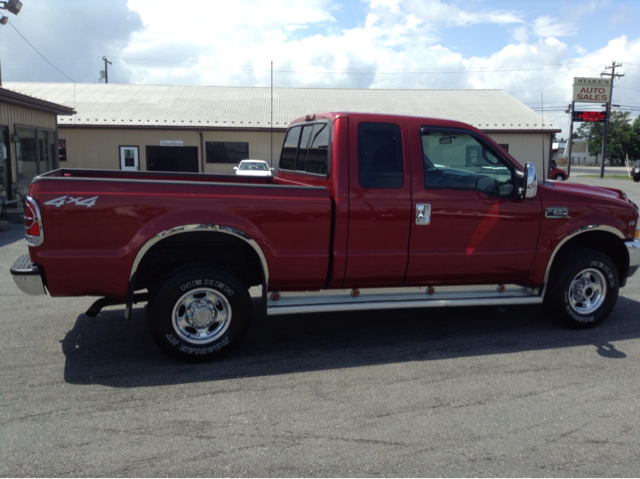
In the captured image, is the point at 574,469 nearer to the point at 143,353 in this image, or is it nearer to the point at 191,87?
the point at 143,353

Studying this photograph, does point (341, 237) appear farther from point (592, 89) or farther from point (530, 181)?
point (592, 89)

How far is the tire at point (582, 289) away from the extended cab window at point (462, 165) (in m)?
1.05

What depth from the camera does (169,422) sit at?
3613mm

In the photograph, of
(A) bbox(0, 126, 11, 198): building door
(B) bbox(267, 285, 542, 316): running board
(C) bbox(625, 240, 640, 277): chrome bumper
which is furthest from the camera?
(A) bbox(0, 126, 11, 198): building door

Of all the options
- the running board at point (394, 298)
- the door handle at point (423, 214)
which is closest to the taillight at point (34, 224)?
the running board at point (394, 298)

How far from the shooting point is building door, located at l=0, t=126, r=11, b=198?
14555 millimetres

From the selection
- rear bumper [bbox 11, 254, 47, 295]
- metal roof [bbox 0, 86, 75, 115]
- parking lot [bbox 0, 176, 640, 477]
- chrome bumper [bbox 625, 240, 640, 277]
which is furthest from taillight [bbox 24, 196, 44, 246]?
metal roof [bbox 0, 86, 75, 115]

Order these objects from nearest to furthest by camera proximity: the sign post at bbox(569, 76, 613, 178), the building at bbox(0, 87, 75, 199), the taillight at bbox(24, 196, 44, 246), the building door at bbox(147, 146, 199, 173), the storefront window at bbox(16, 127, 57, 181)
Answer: the taillight at bbox(24, 196, 44, 246)
the building at bbox(0, 87, 75, 199)
the storefront window at bbox(16, 127, 57, 181)
the building door at bbox(147, 146, 199, 173)
the sign post at bbox(569, 76, 613, 178)

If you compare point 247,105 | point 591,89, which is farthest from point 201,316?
point 591,89

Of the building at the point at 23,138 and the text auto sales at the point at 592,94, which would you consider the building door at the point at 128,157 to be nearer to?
the building at the point at 23,138

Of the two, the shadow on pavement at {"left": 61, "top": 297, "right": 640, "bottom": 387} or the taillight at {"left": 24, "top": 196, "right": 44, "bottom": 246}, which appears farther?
the shadow on pavement at {"left": 61, "top": 297, "right": 640, "bottom": 387}

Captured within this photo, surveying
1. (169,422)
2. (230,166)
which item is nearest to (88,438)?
(169,422)

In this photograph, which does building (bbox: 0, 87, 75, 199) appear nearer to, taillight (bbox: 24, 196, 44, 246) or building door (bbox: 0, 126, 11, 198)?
building door (bbox: 0, 126, 11, 198)

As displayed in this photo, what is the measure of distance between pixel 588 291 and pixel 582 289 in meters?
0.08
